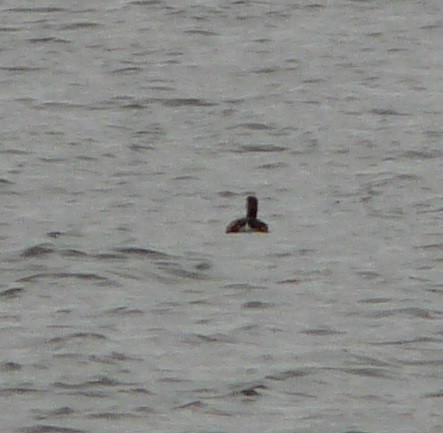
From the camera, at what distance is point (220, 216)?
1959 cm

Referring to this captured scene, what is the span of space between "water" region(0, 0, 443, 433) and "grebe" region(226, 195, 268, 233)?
11 cm

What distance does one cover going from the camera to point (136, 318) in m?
16.4

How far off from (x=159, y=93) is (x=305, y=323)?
8915 mm

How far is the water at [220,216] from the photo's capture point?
1473 cm

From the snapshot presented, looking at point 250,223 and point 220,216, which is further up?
point 250,223

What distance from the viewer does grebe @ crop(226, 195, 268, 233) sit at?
18688 millimetres

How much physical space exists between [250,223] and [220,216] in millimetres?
938

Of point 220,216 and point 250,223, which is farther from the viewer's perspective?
point 220,216

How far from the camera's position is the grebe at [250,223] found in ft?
61.3

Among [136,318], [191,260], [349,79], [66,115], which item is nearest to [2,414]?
[136,318]

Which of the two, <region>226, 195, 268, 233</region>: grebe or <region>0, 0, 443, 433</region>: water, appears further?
<region>226, 195, 268, 233</region>: grebe

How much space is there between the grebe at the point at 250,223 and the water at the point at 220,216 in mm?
Result: 107

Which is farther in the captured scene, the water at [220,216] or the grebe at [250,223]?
the grebe at [250,223]

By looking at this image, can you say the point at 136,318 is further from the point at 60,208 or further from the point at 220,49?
the point at 220,49
